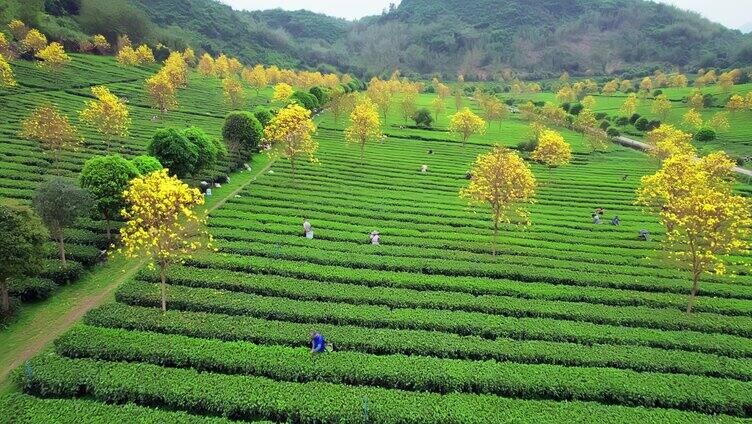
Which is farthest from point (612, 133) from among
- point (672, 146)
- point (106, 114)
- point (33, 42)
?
point (33, 42)

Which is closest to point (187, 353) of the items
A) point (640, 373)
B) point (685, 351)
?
point (640, 373)

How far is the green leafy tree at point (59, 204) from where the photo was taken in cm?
2589

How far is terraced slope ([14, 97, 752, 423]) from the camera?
1805 cm

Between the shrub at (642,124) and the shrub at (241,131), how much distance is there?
78.1 meters

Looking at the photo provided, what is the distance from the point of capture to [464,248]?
111ft

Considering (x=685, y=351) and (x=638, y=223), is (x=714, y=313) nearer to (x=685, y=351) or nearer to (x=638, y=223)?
(x=685, y=351)

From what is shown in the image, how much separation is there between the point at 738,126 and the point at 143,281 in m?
104

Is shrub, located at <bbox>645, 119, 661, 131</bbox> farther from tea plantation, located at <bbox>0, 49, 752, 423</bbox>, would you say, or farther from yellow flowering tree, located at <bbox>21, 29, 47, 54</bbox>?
yellow flowering tree, located at <bbox>21, 29, 47, 54</bbox>

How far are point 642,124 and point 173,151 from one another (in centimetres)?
9039

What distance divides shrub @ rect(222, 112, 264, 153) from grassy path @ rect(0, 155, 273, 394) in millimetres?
25667

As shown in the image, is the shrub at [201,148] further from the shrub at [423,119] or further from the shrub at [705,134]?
the shrub at [705,134]

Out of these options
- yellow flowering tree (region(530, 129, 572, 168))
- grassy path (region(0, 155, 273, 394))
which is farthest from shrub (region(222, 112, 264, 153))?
yellow flowering tree (region(530, 129, 572, 168))

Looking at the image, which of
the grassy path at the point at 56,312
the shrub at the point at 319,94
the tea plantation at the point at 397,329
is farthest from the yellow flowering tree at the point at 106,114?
the shrub at the point at 319,94

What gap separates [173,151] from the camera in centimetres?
3897
